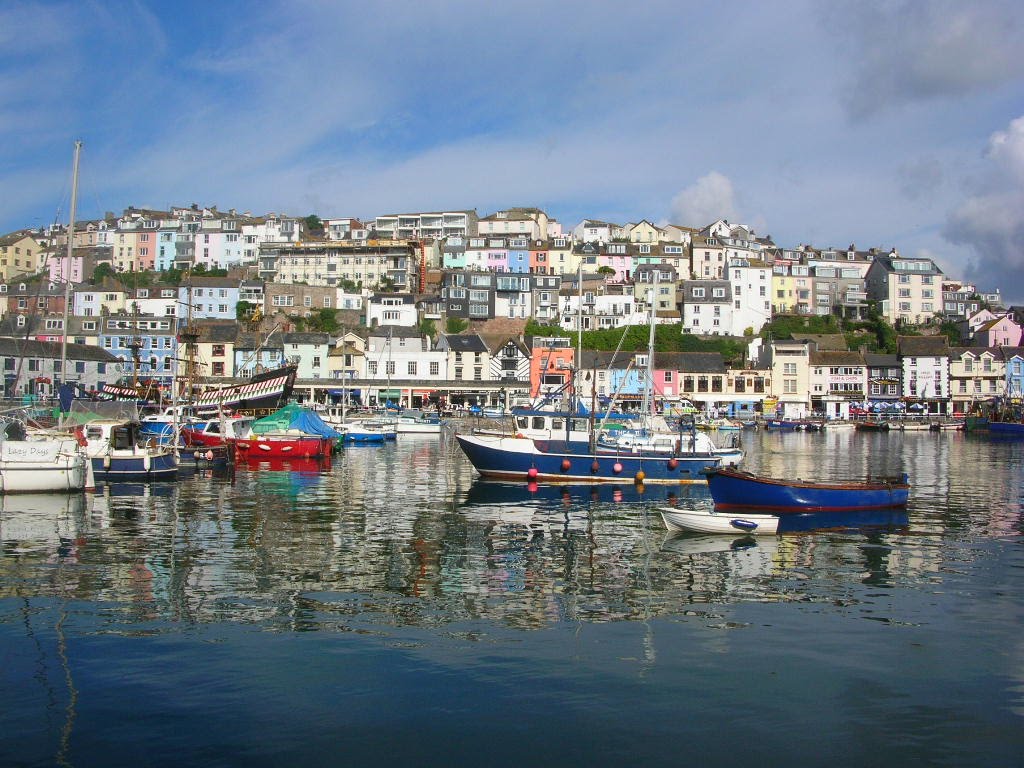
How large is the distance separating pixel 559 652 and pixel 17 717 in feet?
27.3

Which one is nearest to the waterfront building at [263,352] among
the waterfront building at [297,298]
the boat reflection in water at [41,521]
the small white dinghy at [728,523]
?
the waterfront building at [297,298]

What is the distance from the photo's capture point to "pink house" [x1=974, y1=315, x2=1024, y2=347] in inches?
4948

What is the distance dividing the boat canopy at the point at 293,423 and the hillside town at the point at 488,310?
3261cm

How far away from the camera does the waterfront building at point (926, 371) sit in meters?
114

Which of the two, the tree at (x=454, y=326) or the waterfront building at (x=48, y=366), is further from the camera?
the tree at (x=454, y=326)

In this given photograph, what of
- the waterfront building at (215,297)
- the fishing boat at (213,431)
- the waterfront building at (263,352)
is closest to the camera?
the fishing boat at (213,431)

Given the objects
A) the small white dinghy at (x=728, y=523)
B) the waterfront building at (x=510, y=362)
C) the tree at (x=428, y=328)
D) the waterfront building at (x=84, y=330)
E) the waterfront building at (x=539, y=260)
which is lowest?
the small white dinghy at (x=728, y=523)

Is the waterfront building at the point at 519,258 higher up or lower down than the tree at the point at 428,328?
higher up

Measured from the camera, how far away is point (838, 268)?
465ft

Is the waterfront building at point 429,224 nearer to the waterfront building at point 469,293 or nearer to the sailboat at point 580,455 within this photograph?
the waterfront building at point 469,293

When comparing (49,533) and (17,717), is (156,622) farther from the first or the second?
(49,533)

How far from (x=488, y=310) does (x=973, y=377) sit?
2484 inches

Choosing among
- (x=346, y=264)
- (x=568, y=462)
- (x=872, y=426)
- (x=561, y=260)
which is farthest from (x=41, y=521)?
(x=561, y=260)

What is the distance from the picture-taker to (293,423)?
59.8m
